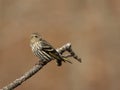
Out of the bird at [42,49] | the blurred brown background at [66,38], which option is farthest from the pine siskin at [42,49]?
the blurred brown background at [66,38]

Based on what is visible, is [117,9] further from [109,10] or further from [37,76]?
[37,76]

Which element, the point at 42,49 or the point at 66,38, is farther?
the point at 66,38

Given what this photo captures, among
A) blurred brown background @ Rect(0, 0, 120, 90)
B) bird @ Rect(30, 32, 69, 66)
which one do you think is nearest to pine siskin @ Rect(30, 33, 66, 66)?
bird @ Rect(30, 32, 69, 66)

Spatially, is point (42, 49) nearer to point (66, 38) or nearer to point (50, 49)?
point (50, 49)

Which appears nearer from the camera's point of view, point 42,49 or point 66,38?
point 42,49

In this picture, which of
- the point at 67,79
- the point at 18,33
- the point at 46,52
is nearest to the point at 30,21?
the point at 18,33

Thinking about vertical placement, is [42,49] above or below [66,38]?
below

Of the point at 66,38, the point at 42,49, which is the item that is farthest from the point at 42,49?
the point at 66,38

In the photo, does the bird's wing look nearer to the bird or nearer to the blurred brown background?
the bird
